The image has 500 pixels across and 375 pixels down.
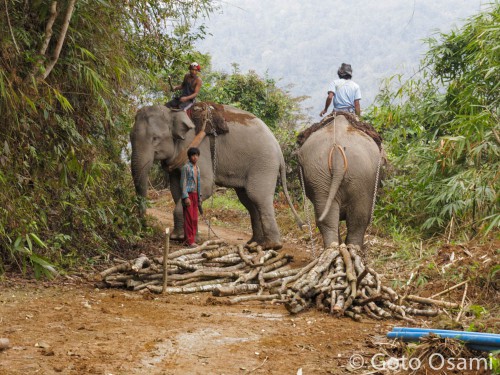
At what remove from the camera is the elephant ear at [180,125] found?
10.8 meters

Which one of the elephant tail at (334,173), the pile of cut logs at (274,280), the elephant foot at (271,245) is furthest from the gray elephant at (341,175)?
the elephant foot at (271,245)

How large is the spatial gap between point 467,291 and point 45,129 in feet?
14.7

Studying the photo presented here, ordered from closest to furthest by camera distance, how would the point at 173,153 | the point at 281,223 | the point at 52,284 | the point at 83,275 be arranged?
the point at 52,284 → the point at 83,275 → the point at 173,153 → the point at 281,223

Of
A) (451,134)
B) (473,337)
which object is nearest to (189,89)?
(451,134)

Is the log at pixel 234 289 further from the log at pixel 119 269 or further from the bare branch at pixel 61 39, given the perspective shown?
the bare branch at pixel 61 39

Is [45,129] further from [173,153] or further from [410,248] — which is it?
[410,248]

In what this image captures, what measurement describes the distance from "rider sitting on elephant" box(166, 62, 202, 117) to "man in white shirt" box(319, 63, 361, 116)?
2025 millimetres

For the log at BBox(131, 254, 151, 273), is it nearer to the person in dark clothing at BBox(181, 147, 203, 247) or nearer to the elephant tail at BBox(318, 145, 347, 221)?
the elephant tail at BBox(318, 145, 347, 221)

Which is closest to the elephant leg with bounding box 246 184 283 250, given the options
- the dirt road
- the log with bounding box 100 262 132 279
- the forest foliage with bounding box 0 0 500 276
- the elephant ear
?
the elephant ear

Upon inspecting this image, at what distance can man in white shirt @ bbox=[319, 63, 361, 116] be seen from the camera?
396 inches

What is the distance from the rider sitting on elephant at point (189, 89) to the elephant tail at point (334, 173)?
276 cm

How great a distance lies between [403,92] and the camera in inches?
461

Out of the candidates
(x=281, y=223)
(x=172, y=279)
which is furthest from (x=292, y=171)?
(x=172, y=279)

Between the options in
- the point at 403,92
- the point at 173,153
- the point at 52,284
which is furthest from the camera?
the point at 403,92
